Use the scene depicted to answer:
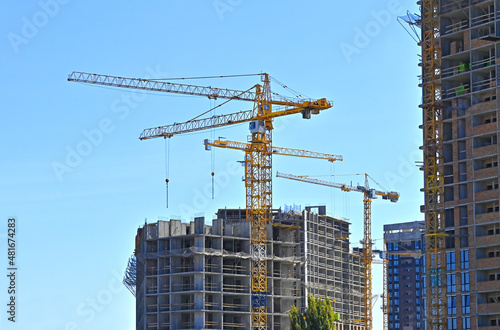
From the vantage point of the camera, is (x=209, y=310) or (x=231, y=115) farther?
(x=231, y=115)

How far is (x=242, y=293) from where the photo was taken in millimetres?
168000

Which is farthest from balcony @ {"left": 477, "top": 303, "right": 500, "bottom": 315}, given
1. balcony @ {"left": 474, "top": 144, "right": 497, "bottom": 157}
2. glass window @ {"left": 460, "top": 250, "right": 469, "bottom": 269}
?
balcony @ {"left": 474, "top": 144, "right": 497, "bottom": 157}

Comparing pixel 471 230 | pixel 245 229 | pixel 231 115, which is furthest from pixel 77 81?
pixel 471 230

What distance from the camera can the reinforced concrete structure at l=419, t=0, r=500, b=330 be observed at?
128 meters

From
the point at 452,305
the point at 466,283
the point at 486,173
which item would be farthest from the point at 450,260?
the point at 486,173

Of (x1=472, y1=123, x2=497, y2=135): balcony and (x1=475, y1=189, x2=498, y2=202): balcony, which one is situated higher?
(x1=472, y1=123, x2=497, y2=135): balcony

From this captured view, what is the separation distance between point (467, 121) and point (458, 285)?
2177 centimetres

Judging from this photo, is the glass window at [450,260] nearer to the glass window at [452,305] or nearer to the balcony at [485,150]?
the glass window at [452,305]

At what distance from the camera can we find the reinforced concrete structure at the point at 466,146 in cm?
12775

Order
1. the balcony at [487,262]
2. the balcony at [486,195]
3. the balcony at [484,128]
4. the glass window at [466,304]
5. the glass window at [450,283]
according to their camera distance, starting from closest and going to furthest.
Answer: the balcony at [487,262] < the balcony at [486,195] < the glass window at [466,304] < the balcony at [484,128] < the glass window at [450,283]

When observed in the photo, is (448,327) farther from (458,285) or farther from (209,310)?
(209,310)

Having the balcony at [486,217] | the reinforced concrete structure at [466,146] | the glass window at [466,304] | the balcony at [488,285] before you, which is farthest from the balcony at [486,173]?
the glass window at [466,304]

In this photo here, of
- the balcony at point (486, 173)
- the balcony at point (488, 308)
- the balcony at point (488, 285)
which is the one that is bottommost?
the balcony at point (488, 308)

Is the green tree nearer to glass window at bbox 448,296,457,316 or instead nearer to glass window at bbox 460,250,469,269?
glass window at bbox 448,296,457,316
